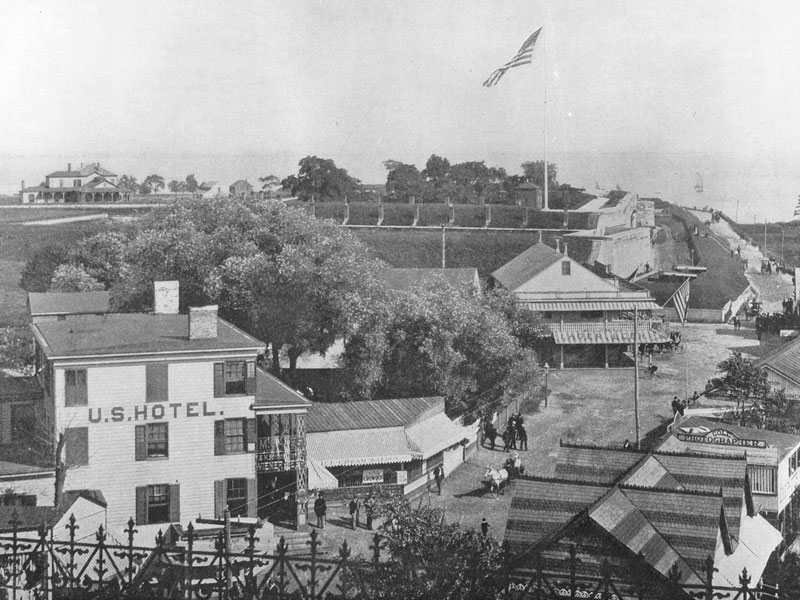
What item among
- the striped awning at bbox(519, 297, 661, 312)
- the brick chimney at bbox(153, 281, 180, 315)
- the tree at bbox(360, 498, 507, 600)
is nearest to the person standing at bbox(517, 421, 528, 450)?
the brick chimney at bbox(153, 281, 180, 315)

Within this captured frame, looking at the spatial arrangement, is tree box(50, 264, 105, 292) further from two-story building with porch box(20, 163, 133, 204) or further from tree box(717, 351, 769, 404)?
two-story building with porch box(20, 163, 133, 204)

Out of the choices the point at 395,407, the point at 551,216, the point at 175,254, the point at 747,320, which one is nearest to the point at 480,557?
the point at 395,407

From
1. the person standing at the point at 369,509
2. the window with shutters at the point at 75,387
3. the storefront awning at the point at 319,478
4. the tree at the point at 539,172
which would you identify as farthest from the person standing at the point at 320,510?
the tree at the point at 539,172

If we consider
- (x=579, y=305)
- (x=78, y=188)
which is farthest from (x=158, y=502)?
(x=78, y=188)

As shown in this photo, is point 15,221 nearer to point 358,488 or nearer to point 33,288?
point 33,288

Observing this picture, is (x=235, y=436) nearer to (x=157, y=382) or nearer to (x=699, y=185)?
(x=157, y=382)

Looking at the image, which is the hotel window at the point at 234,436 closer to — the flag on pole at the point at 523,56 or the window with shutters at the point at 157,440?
the window with shutters at the point at 157,440
